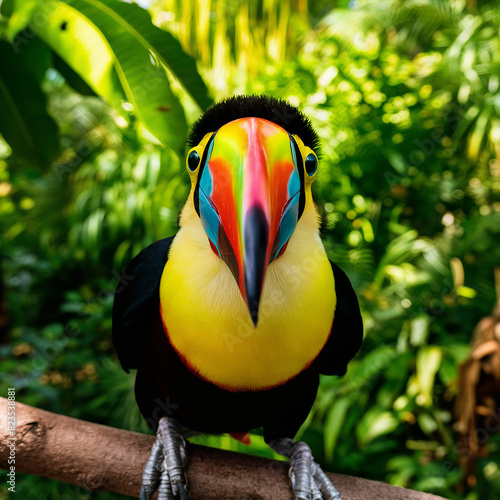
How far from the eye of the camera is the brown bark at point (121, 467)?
3.03ft

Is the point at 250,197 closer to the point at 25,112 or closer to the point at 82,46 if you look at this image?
the point at 82,46

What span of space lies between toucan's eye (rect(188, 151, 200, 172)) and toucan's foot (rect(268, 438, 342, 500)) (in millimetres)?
633

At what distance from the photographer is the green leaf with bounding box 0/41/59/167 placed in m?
1.30

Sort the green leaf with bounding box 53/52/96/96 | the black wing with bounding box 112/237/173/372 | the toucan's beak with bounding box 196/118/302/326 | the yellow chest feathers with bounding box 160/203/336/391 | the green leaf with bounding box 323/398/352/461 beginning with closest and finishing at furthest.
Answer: the toucan's beak with bounding box 196/118/302/326, the yellow chest feathers with bounding box 160/203/336/391, the black wing with bounding box 112/237/173/372, the green leaf with bounding box 53/52/96/96, the green leaf with bounding box 323/398/352/461

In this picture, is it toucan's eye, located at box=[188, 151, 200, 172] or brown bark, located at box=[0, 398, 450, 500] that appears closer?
toucan's eye, located at box=[188, 151, 200, 172]

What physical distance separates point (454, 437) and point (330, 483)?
1823 millimetres

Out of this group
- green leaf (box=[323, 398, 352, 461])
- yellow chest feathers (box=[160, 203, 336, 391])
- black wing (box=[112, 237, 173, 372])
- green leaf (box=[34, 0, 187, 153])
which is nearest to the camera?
yellow chest feathers (box=[160, 203, 336, 391])

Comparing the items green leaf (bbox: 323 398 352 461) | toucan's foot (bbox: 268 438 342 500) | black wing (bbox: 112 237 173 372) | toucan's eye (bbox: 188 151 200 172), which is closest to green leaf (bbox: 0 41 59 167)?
black wing (bbox: 112 237 173 372)

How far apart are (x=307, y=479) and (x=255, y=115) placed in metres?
0.70

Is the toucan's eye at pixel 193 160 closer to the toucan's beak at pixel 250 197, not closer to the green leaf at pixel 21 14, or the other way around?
the toucan's beak at pixel 250 197

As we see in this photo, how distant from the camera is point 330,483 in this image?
96cm

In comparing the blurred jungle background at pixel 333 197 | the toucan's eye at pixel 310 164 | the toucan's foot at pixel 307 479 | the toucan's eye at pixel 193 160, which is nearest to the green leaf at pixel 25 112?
the blurred jungle background at pixel 333 197

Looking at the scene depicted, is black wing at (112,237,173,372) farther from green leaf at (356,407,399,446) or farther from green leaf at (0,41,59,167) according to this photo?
green leaf at (356,407,399,446)

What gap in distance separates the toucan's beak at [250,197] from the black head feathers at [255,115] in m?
0.06
